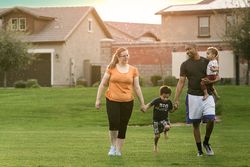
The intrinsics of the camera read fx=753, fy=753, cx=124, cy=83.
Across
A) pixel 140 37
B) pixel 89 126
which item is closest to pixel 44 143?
pixel 89 126

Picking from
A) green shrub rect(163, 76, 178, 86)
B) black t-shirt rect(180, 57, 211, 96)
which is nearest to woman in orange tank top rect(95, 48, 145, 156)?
black t-shirt rect(180, 57, 211, 96)

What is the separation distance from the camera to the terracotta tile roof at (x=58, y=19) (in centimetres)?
6481

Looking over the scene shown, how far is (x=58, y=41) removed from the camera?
64.0 metres

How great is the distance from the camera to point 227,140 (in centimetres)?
1928

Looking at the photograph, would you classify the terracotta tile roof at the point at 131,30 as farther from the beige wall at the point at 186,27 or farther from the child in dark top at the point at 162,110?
the child in dark top at the point at 162,110

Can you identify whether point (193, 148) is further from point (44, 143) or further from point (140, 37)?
point (140, 37)

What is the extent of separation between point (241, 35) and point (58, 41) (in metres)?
18.1

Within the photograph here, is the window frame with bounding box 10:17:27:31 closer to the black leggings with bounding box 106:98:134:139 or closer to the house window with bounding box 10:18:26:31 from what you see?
the house window with bounding box 10:18:26:31

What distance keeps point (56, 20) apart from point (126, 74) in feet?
177

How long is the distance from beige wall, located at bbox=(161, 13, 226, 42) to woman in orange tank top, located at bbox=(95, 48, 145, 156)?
47.7 m

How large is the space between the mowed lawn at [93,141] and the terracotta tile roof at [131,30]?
161 feet

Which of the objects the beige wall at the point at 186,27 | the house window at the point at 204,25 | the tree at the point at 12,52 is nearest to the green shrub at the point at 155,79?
the beige wall at the point at 186,27

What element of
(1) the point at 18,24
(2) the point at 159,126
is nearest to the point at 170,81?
(1) the point at 18,24

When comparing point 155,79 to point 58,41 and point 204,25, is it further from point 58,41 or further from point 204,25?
point 58,41
